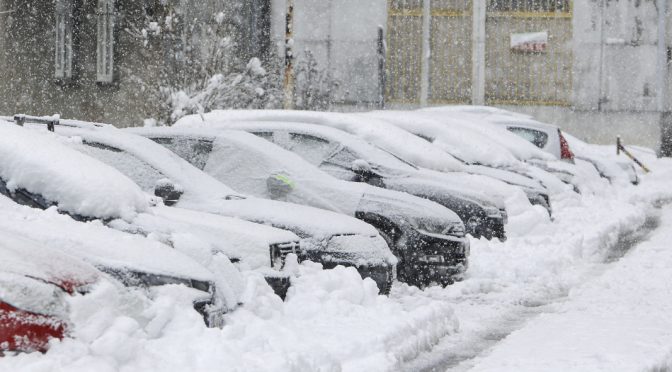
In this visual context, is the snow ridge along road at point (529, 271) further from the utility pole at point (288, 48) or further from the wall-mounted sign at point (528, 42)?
the wall-mounted sign at point (528, 42)

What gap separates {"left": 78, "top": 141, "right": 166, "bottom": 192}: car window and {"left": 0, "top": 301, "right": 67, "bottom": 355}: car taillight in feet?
12.5

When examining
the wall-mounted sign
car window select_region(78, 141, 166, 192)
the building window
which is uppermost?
the building window

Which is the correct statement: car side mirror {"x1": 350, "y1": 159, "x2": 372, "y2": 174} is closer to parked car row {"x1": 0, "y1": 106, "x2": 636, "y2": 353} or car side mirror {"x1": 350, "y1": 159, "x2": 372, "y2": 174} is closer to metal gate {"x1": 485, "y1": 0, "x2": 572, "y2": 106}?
parked car row {"x1": 0, "y1": 106, "x2": 636, "y2": 353}

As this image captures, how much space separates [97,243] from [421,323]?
2476mm

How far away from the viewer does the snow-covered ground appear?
17.6 feet

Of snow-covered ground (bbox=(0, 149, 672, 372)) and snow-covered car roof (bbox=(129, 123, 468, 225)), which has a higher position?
snow-covered car roof (bbox=(129, 123, 468, 225))

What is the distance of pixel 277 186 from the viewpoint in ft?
32.8

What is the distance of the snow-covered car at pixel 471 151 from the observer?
15.1m

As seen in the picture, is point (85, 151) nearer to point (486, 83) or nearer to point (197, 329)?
point (197, 329)

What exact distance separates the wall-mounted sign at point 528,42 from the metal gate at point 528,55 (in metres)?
0.03

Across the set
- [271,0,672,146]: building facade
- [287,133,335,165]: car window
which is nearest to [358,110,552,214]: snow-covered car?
[287,133,335,165]: car window

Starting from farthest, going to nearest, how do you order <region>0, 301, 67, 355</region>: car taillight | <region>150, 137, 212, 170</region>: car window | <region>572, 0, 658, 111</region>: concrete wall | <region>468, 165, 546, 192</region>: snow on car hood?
<region>572, 0, 658, 111</region>: concrete wall
<region>468, 165, 546, 192</region>: snow on car hood
<region>150, 137, 212, 170</region>: car window
<region>0, 301, 67, 355</region>: car taillight

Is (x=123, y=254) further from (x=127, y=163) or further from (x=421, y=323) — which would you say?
(x=127, y=163)

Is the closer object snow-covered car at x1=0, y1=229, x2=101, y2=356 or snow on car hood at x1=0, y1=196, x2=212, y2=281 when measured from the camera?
snow-covered car at x1=0, y1=229, x2=101, y2=356
